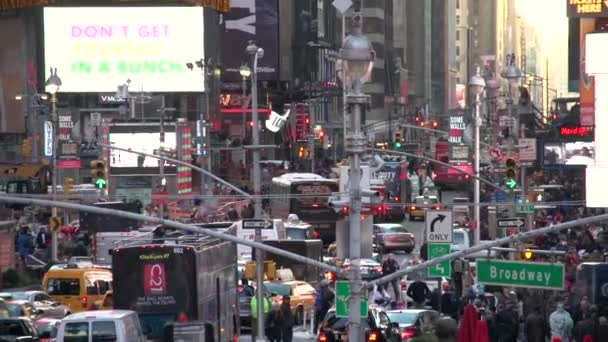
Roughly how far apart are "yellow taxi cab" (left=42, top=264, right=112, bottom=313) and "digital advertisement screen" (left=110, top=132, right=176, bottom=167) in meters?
27.6

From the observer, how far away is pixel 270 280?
4222 centimetres

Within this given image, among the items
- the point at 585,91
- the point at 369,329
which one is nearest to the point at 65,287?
the point at 369,329

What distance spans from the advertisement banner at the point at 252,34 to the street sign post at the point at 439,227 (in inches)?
2696

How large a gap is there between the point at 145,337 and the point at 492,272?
23.2 feet

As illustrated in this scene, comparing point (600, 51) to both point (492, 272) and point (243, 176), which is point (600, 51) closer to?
point (492, 272)

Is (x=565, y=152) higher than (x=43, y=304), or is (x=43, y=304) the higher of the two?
(x=565, y=152)

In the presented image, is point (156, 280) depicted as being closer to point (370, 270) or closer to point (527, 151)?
point (370, 270)

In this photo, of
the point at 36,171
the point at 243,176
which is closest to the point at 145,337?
the point at 36,171

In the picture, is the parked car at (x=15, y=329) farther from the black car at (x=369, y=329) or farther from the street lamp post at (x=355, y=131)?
the street lamp post at (x=355, y=131)

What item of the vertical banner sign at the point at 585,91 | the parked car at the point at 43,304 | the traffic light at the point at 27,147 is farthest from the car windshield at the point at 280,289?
the traffic light at the point at 27,147

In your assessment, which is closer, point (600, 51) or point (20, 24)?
point (600, 51)

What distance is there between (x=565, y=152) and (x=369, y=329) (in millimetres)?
36679

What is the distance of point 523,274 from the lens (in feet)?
82.9

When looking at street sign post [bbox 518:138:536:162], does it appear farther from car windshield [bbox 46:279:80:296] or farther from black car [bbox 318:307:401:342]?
black car [bbox 318:307:401:342]
